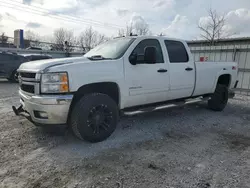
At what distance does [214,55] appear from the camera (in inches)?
384

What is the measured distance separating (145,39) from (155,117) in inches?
81.1

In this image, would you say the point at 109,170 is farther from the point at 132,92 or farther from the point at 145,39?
the point at 145,39

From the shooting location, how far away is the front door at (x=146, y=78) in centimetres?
386

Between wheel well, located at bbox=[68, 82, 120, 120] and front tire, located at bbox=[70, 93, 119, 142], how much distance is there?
129 mm

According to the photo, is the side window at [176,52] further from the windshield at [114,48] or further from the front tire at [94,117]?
the front tire at [94,117]

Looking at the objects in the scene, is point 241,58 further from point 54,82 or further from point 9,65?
point 9,65

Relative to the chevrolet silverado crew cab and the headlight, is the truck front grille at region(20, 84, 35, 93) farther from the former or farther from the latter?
the headlight

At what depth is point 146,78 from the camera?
4043mm

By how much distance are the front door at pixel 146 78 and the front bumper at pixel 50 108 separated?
124 centimetres

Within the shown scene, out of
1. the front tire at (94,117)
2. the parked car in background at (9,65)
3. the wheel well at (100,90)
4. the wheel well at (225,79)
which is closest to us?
the front tire at (94,117)

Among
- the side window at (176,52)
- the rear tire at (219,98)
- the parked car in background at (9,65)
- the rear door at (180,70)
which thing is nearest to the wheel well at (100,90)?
the rear door at (180,70)

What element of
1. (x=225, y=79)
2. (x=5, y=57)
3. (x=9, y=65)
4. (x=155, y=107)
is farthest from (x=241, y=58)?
(x=5, y=57)

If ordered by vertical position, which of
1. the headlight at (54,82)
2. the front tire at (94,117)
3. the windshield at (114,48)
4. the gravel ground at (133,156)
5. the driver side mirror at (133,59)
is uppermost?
the windshield at (114,48)

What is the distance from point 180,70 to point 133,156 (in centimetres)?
245
